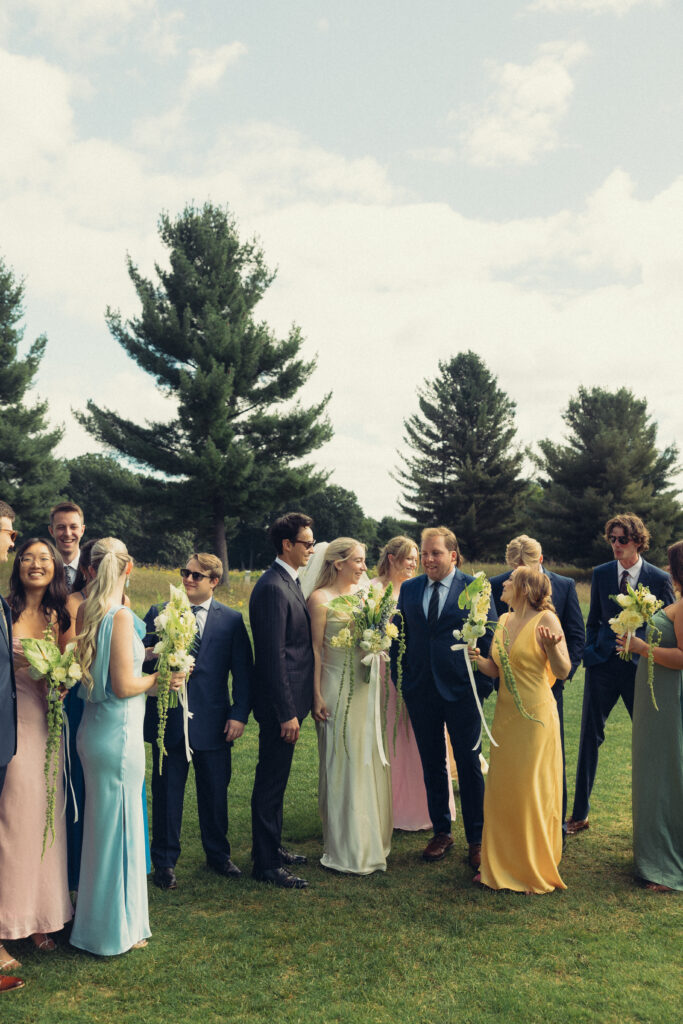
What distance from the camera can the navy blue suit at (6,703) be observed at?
14.6ft

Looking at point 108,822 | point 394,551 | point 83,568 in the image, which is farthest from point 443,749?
point 83,568

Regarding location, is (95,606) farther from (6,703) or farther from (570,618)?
(570,618)

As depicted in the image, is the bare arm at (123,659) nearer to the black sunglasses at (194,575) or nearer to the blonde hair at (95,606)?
the blonde hair at (95,606)

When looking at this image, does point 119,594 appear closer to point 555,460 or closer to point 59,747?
point 59,747

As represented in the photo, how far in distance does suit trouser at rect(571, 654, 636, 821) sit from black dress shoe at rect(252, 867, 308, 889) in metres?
2.84

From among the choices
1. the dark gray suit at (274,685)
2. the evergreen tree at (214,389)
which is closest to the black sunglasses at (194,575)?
the dark gray suit at (274,685)

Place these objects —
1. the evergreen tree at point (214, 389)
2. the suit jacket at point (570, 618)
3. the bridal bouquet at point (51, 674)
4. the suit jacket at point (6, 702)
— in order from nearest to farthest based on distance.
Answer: the suit jacket at point (6, 702) < the bridal bouquet at point (51, 674) < the suit jacket at point (570, 618) < the evergreen tree at point (214, 389)

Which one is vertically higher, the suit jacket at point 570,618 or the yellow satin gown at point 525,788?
the suit jacket at point 570,618

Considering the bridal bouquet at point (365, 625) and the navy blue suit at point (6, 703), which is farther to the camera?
the bridal bouquet at point (365, 625)

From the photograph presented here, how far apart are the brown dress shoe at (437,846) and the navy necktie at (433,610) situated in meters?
1.74

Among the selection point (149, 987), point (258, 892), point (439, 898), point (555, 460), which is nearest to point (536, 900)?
point (439, 898)

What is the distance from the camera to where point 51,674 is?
15.1 feet

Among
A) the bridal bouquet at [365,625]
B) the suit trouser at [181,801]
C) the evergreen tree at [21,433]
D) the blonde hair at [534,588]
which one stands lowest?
the suit trouser at [181,801]

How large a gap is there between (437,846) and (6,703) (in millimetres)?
3772
